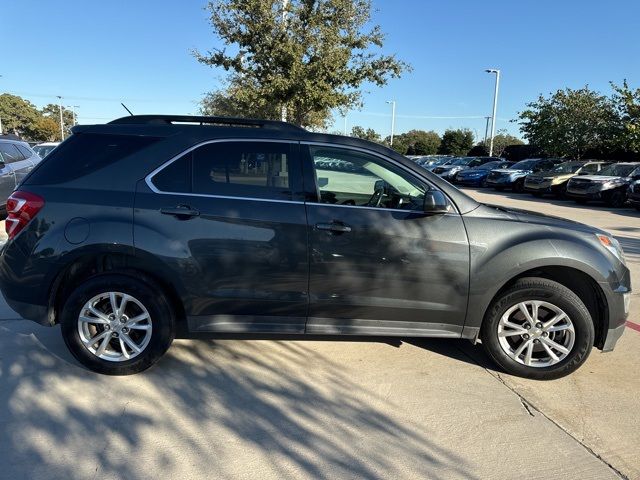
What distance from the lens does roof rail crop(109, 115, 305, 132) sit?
3934mm

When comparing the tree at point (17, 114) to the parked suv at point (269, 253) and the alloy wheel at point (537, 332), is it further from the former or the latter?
the alloy wheel at point (537, 332)

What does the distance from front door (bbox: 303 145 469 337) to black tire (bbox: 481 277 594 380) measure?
28 cm

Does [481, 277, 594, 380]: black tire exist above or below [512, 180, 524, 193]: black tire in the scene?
below

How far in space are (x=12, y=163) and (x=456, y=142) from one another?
174 feet

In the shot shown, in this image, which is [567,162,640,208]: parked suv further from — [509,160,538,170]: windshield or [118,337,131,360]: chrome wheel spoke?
[118,337,131,360]: chrome wheel spoke

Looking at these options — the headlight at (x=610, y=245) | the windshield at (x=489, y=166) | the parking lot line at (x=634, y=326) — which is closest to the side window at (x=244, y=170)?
the headlight at (x=610, y=245)

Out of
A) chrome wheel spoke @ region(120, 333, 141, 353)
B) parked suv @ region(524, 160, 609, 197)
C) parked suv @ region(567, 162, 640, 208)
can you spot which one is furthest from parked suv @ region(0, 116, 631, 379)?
parked suv @ region(524, 160, 609, 197)

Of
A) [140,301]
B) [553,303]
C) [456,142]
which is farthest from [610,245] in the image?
[456,142]

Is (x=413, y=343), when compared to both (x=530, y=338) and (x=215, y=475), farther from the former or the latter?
(x=215, y=475)

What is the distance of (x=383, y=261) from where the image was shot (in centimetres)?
360

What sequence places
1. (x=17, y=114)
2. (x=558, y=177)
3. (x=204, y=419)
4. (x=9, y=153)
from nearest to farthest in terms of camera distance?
1. (x=204, y=419)
2. (x=9, y=153)
3. (x=558, y=177)
4. (x=17, y=114)

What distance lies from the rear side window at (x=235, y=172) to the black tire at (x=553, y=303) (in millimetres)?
1806

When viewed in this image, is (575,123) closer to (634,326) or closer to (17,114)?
(634,326)

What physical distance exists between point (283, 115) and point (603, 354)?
17.6m
